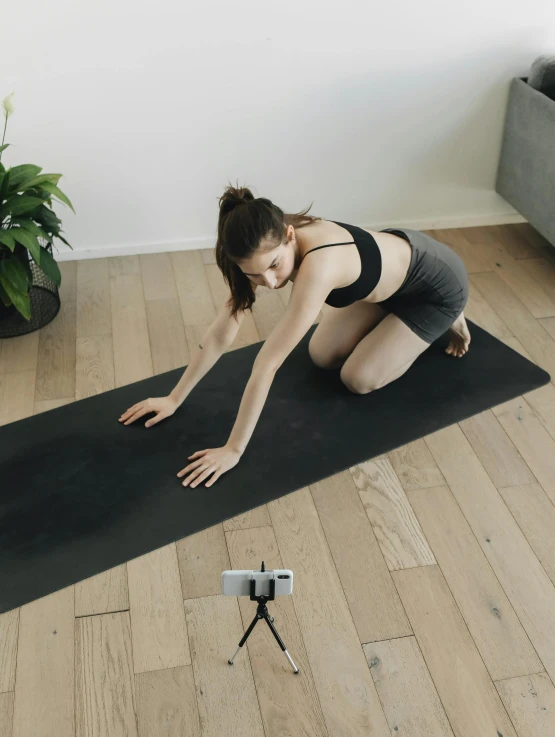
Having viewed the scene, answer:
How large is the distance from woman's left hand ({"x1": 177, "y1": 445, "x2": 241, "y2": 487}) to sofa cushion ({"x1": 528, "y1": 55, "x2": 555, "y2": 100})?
1.91 m

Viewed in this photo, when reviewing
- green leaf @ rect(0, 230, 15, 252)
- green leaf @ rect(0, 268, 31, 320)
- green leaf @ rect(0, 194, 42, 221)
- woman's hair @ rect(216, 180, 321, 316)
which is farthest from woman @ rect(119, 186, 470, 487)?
green leaf @ rect(0, 194, 42, 221)

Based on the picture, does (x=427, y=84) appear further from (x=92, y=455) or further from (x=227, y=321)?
(x=92, y=455)

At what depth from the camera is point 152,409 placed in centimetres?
224

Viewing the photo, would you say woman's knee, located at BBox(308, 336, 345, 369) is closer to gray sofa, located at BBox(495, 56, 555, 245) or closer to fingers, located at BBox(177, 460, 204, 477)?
fingers, located at BBox(177, 460, 204, 477)

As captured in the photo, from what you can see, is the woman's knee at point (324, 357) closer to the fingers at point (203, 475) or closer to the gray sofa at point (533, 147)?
the fingers at point (203, 475)

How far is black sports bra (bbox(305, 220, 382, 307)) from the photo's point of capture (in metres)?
2.00

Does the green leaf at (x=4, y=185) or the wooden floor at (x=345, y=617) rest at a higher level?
the green leaf at (x=4, y=185)

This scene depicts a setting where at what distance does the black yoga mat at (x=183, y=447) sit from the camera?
188 cm

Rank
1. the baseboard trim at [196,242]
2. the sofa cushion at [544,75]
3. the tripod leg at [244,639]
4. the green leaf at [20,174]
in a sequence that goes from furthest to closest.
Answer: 1. the baseboard trim at [196,242]
2. the sofa cushion at [544,75]
3. the green leaf at [20,174]
4. the tripod leg at [244,639]

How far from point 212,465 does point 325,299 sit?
556 millimetres

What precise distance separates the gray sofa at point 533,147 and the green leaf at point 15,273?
6.41 feet

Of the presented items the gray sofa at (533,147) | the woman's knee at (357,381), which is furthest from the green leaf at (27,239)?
the gray sofa at (533,147)

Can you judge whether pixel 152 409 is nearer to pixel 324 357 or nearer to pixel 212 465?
pixel 212 465

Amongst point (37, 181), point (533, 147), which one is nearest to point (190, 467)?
point (37, 181)
